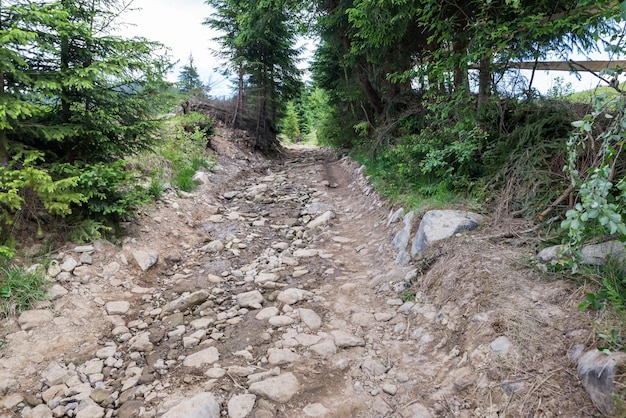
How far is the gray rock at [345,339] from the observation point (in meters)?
3.04

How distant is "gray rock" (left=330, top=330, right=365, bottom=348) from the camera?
3.04 metres

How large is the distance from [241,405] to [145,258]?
303cm

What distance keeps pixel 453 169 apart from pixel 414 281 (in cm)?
191

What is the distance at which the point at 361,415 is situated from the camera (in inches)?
90.5

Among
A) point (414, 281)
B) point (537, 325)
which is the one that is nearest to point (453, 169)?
point (414, 281)

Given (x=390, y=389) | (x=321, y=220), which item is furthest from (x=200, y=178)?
(x=390, y=389)

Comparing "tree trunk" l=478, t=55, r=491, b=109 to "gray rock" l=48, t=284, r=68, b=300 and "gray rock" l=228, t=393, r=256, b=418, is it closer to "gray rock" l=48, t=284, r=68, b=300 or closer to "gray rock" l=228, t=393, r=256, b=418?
"gray rock" l=228, t=393, r=256, b=418

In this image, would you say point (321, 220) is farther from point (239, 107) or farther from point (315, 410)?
point (239, 107)

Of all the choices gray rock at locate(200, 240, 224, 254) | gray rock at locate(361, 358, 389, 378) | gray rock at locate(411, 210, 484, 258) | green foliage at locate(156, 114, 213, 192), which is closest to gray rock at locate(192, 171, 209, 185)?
green foliage at locate(156, 114, 213, 192)

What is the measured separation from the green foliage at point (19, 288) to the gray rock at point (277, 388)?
107 inches

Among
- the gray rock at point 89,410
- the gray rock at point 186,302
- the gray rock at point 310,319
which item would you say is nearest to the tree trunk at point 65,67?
the gray rock at point 186,302

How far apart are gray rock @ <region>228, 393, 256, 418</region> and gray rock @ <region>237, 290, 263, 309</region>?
131 centimetres

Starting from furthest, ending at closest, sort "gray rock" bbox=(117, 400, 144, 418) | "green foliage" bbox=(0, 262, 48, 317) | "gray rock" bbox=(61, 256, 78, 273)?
1. "gray rock" bbox=(61, 256, 78, 273)
2. "green foliage" bbox=(0, 262, 48, 317)
3. "gray rock" bbox=(117, 400, 144, 418)

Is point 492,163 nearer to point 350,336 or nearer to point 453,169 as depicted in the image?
point 453,169
